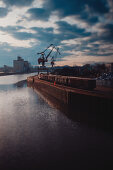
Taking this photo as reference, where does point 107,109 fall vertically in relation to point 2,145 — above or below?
above

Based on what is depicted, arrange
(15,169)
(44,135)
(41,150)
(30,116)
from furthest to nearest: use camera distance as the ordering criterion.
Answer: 1. (30,116)
2. (44,135)
3. (41,150)
4. (15,169)

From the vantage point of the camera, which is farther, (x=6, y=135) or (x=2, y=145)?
(x=6, y=135)

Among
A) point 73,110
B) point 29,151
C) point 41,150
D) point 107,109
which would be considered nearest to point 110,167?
point 41,150

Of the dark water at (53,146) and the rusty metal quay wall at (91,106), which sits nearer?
the dark water at (53,146)

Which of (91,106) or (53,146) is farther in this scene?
(91,106)

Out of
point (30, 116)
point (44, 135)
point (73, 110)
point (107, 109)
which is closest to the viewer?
point (44, 135)

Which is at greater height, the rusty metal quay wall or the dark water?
the rusty metal quay wall

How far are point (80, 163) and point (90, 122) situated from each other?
8427 millimetres

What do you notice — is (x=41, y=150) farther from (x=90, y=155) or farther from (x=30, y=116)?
(x=30, y=116)

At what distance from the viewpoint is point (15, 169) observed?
942 cm

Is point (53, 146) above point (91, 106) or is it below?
below

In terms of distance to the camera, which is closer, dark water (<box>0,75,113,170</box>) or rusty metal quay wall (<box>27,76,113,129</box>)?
dark water (<box>0,75,113,170</box>)

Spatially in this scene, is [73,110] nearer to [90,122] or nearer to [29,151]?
[90,122]

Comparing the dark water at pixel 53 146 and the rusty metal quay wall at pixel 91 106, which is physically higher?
the rusty metal quay wall at pixel 91 106
